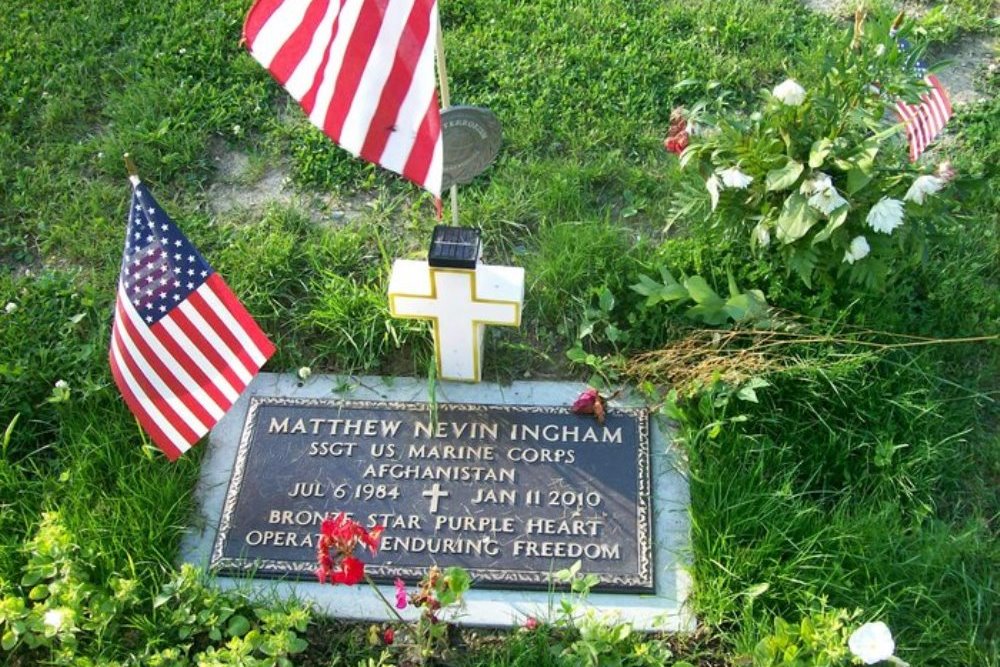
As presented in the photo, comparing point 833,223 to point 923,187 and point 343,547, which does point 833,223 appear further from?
point 343,547

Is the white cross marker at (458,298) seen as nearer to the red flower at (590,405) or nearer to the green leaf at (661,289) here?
the red flower at (590,405)

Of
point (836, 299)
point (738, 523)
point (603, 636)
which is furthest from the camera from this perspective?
point (836, 299)

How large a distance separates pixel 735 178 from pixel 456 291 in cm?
102

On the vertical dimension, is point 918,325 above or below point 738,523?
above

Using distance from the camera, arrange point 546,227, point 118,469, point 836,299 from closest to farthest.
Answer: point 118,469 < point 836,299 < point 546,227

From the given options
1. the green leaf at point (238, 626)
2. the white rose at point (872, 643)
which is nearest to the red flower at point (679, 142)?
the white rose at point (872, 643)

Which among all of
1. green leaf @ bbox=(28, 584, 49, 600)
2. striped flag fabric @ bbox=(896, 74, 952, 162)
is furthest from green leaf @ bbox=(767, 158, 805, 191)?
green leaf @ bbox=(28, 584, 49, 600)

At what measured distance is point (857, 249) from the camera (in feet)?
10.6

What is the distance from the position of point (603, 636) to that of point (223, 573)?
1186 millimetres

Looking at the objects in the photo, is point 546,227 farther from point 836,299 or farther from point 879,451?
point 879,451

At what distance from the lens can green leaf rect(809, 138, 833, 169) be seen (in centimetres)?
318

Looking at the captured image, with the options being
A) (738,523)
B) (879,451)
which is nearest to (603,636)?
(738,523)

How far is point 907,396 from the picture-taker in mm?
3342

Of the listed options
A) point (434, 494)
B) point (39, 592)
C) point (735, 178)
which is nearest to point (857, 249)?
point (735, 178)
